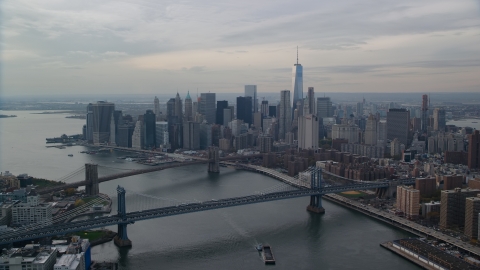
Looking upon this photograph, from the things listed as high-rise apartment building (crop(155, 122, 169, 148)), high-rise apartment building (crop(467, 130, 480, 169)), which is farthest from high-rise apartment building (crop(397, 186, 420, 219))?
high-rise apartment building (crop(155, 122, 169, 148))

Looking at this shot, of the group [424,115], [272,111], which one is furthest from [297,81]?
[424,115]

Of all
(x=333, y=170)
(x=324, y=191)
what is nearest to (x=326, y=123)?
(x=333, y=170)

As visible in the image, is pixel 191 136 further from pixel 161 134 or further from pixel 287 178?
pixel 287 178

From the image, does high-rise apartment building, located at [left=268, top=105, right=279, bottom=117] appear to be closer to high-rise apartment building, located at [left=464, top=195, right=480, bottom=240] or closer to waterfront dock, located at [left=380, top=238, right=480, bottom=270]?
high-rise apartment building, located at [left=464, top=195, right=480, bottom=240]

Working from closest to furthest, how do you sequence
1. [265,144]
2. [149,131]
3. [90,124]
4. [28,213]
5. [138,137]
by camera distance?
[28,213] < [265,144] < [138,137] < [149,131] < [90,124]

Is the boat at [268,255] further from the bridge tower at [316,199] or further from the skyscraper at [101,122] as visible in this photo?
the skyscraper at [101,122]

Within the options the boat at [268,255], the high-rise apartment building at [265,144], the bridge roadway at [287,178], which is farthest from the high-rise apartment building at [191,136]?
the boat at [268,255]
